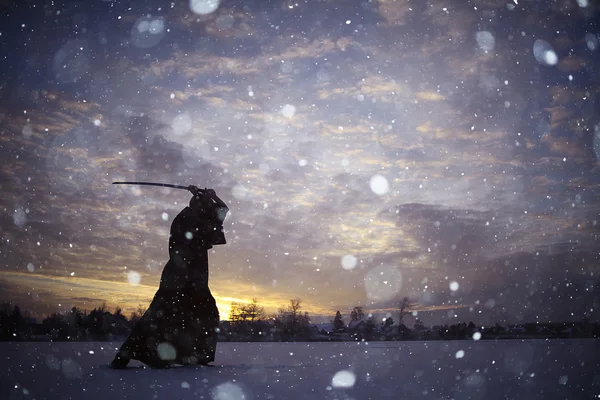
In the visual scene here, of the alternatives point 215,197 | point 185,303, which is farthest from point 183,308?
point 215,197

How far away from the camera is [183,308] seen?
17750mm

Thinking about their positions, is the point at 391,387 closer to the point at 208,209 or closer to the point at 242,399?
the point at 242,399

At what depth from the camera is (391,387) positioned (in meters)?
12.4

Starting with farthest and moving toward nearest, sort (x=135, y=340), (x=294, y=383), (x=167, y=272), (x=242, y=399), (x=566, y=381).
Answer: (x=167, y=272), (x=135, y=340), (x=566, y=381), (x=294, y=383), (x=242, y=399)

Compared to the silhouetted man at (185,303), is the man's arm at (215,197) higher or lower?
higher

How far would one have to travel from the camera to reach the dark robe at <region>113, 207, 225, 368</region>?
16.9 metres

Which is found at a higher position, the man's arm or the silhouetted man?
the man's arm

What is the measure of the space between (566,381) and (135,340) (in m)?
14.0

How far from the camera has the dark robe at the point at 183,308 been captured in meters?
16.9

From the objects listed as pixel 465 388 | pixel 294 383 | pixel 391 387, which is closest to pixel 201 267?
pixel 294 383

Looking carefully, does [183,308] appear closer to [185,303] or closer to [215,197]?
[185,303]

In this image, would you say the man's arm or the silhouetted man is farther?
the man's arm

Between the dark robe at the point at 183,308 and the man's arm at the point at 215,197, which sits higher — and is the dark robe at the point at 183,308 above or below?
below

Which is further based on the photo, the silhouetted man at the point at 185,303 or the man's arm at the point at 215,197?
the man's arm at the point at 215,197
